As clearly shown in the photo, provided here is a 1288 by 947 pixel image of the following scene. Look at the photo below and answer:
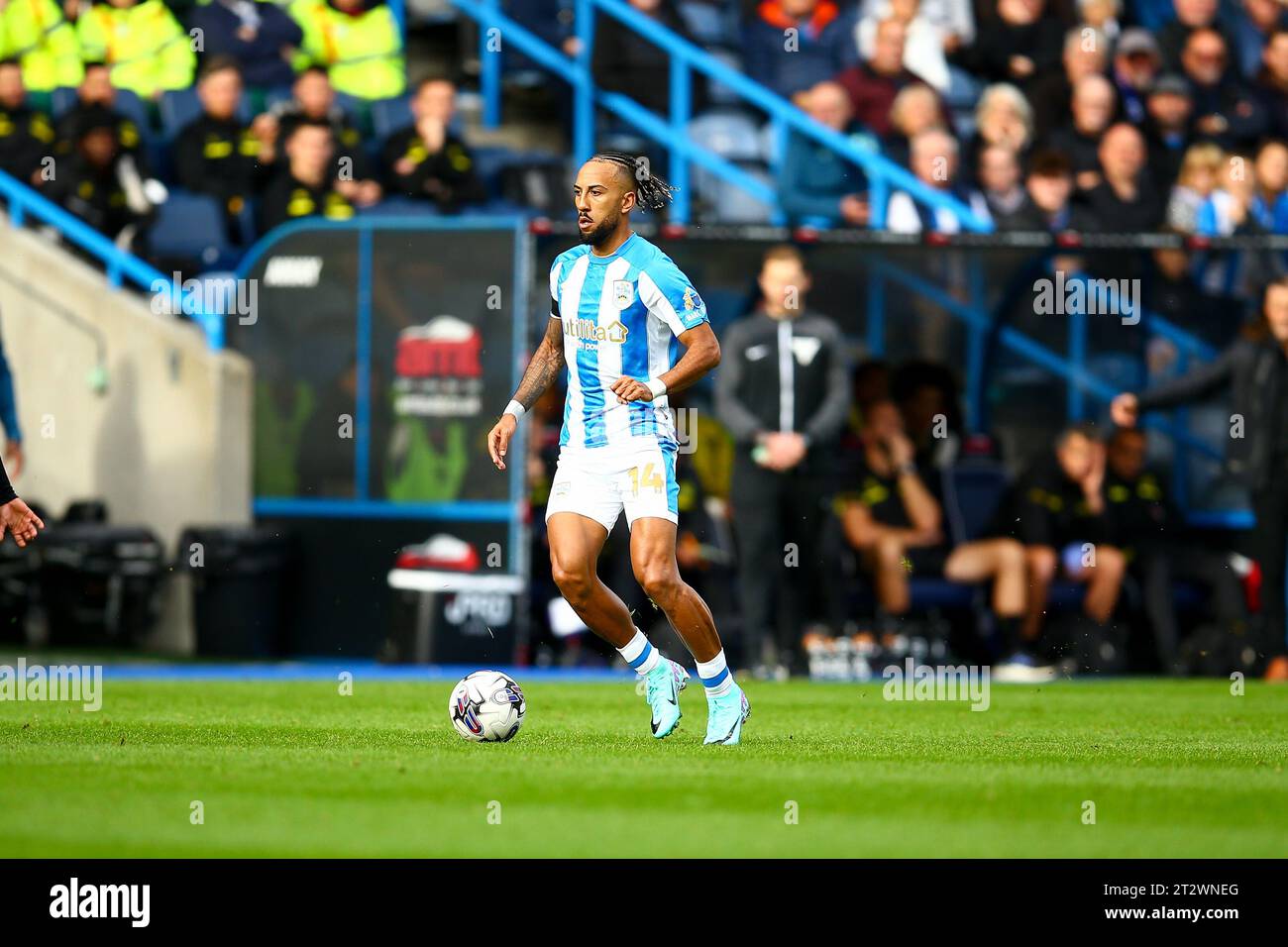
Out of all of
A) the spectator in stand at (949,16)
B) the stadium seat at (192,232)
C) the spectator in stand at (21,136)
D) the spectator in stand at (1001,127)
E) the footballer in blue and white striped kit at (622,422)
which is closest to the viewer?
the footballer in blue and white striped kit at (622,422)

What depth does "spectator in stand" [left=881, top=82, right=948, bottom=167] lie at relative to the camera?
17422mm

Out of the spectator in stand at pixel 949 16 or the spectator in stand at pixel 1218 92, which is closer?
the spectator in stand at pixel 1218 92

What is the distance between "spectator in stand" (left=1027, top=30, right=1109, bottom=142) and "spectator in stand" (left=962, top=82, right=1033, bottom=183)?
5.0 inches

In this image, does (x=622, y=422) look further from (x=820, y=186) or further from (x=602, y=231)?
(x=820, y=186)

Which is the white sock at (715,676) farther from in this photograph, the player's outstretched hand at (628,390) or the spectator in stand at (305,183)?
the spectator in stand at (305,183)

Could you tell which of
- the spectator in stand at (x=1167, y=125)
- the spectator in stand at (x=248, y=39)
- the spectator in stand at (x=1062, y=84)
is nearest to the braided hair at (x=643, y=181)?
the spectator in stand at (x=1062, y=84)

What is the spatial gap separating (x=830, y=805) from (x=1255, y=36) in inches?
581

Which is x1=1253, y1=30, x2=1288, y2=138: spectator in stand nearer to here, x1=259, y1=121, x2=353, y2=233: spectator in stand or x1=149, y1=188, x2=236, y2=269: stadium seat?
x1=259, y1=121, x2=353, y2=233: spectator in stand

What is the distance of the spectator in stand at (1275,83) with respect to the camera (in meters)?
19.4

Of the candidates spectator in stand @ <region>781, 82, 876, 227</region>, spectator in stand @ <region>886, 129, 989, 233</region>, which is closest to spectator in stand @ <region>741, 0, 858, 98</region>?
spectator in stand @ <region>886, 129, 989, 233</region>

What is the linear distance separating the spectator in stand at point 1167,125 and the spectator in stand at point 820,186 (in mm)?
2735
